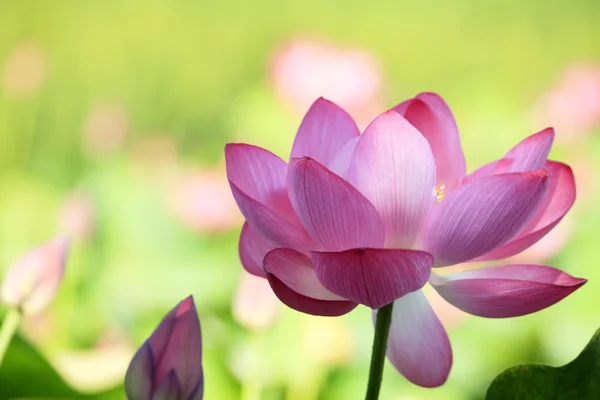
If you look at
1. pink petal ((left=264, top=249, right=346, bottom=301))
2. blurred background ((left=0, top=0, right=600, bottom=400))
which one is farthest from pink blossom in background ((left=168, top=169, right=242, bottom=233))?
pink petal ((left=264, top=249, right=346, bottom=301))

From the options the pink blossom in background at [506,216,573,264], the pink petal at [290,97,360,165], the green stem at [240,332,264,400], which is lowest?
the green stem at [240,332,264,400]

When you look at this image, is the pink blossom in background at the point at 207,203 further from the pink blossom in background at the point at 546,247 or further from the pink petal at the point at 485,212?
the pink petal at the point at 485,212

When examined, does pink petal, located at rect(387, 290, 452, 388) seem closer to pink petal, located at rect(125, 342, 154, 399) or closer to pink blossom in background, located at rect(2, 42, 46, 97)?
pink petal, located at rect(125, 342, 154, 399)

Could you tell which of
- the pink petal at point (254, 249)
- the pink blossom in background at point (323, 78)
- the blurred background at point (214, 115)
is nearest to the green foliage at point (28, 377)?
the pink petal at point (254, 249)

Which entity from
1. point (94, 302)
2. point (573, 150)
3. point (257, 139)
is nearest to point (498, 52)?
point (573, 150)

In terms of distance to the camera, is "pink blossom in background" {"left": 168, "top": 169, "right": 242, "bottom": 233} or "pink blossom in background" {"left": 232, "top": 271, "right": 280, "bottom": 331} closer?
"pink blossom in background" {"left": 232, "top": 271, "right": 280, "bottom": 331}

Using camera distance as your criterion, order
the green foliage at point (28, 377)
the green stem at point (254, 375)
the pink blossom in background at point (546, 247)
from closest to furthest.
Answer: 1. the green foliage at point (28, 377)
2. the green stem at point (254, 375)
3. the pink blossom in background at point (546, 247)

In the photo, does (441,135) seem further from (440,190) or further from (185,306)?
(185,306)
